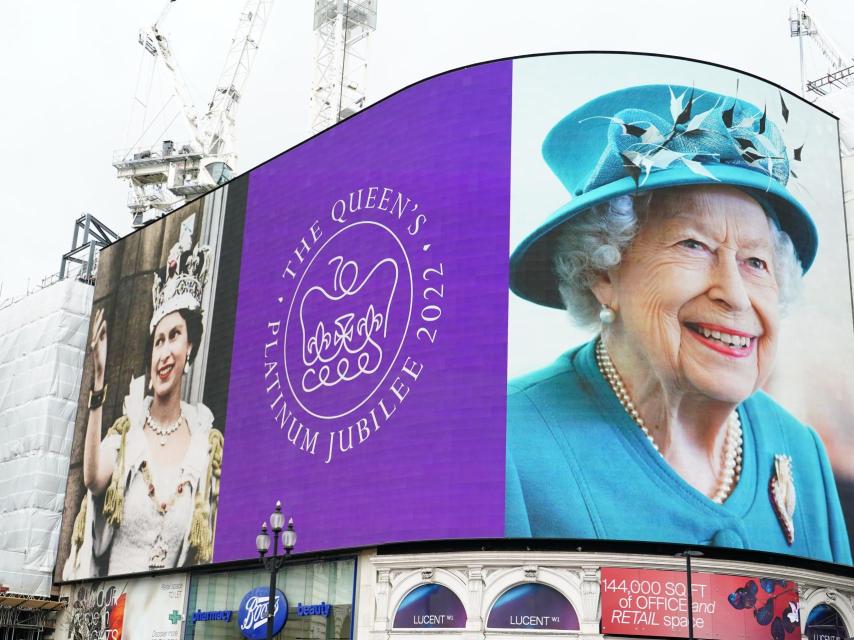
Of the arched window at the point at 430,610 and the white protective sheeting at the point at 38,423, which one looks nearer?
the arched window at the point at 430,610

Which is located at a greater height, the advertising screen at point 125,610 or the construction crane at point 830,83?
the construction crane at point 830,83

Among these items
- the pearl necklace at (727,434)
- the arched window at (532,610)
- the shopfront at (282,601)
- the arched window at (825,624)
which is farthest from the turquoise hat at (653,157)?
the shopfront at (282,601)

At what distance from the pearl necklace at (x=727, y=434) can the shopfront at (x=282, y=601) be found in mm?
13820

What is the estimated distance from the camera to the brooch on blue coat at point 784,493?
46.9 m

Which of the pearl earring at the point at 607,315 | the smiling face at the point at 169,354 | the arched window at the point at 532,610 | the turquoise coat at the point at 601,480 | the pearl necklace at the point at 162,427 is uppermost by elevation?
the smiling face at the point at 169,354

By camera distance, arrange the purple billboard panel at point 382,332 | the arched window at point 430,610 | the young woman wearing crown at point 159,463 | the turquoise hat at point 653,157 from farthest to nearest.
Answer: the young woman wearing crown at point 159,463
the turquoise hat at point 653,157
the purple billboard panel at point 382,332
the arched window at point 430,610

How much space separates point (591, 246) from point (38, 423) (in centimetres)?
3940

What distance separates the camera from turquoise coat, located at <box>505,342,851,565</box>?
4425 cm

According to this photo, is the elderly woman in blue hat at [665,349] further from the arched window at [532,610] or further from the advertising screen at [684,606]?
the arched window at [532,610]

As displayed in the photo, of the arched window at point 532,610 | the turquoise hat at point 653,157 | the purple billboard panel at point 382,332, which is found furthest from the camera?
the turquoise hat at point 653,157

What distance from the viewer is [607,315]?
46844mm

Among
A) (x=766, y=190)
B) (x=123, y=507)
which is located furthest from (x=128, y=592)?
(x=766, y=190)

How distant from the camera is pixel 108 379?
67.2 meters

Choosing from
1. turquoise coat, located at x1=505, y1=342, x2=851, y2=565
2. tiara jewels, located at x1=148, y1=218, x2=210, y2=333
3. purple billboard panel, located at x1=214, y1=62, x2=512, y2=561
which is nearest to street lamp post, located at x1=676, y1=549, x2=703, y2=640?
turquoise coat, located at x1=505, y1=342, x2=851, y2=565
